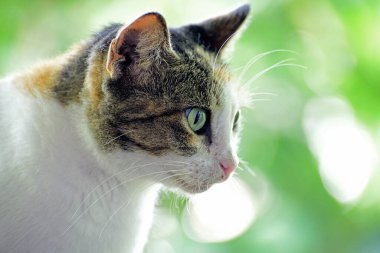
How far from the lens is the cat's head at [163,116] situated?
859 millimetres

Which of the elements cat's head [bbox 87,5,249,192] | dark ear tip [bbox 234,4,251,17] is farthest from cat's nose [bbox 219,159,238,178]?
dark ear tip [bbox 234,4,251,17]

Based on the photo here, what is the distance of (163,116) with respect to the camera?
0.87 m

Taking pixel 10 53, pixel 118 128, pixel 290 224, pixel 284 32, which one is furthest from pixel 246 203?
pixel 10 53

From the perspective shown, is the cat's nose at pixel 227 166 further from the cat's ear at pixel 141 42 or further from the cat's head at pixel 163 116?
the cat's ear at pixel 141 42

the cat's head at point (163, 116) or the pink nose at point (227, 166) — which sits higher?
the cat's head at point (163, 116)

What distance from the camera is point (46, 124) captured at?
887 millimetres

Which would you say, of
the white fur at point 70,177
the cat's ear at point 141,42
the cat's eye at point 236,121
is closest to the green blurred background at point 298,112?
the cat's eye at point 236,121

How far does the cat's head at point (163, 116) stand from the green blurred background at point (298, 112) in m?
0.35

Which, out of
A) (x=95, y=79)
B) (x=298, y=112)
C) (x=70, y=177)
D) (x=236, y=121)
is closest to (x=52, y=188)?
(x=70, y=177)

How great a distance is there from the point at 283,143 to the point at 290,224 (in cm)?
19

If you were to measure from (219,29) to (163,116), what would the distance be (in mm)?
259

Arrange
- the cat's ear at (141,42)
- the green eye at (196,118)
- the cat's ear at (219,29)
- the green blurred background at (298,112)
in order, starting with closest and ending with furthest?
1. the cat's ear at (141,42)
2. the green eye at (196,118)
3. the cat's ear at (219,29)
4. the green blurred background at (298,112)

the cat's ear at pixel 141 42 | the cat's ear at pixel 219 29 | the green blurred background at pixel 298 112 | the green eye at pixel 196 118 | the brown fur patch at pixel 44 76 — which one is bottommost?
the green blurred background at pixel 298 112

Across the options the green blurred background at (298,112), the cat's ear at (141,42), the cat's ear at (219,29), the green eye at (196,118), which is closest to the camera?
the cat's ear at (141,42)
